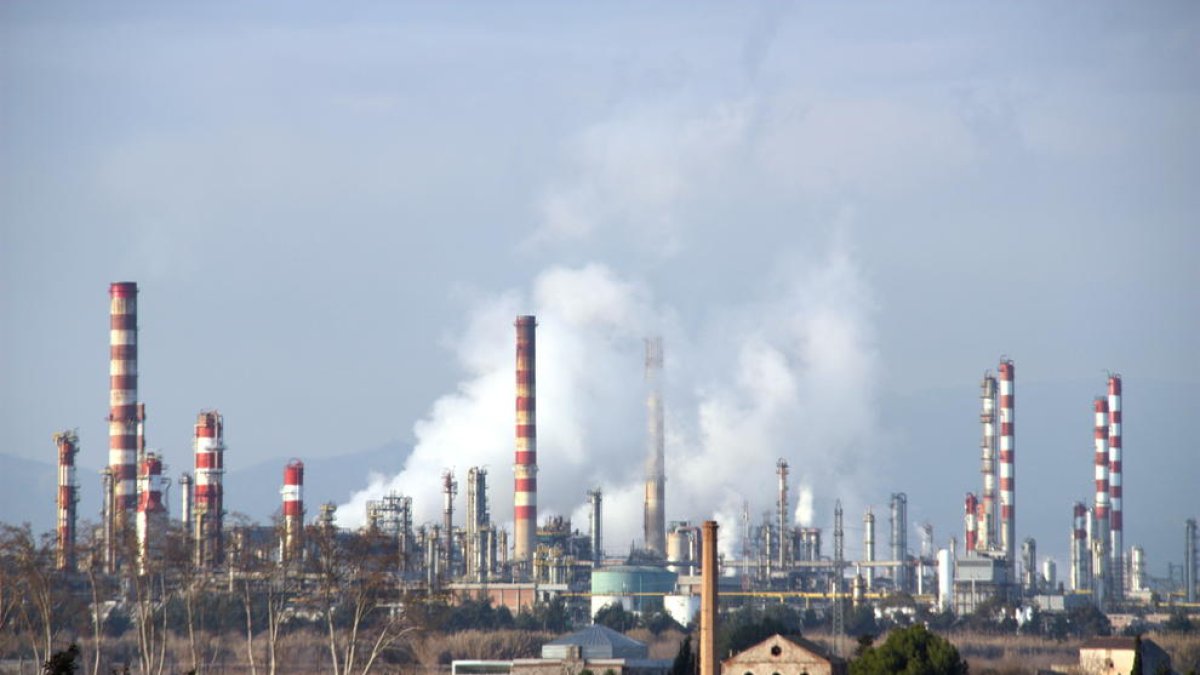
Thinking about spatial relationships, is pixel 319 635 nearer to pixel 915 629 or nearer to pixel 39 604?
pixel 39 604

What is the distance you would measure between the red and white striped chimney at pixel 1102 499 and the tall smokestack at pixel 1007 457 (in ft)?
17.1

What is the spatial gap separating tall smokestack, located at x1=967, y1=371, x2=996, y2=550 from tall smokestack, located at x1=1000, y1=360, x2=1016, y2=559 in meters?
0.71

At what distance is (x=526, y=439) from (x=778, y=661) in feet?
134

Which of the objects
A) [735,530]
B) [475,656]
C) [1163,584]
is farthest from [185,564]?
[1163,584]

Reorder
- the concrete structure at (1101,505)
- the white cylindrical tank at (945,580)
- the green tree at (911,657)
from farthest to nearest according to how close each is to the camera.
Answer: the concrete structure at (1101,505), the white cylindrical tank at (945,580), the green tree at (911,657)

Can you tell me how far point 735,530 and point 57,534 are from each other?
5125 centimetres

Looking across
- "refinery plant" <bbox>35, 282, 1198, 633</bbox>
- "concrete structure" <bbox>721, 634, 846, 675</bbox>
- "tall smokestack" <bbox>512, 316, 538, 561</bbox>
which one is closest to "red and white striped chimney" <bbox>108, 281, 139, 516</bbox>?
"refinery plant" <bbox>35, 282, 1198, 633</bbox>

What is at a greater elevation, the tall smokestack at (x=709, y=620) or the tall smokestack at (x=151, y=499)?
the tall smokestack at (x=151, y=499)

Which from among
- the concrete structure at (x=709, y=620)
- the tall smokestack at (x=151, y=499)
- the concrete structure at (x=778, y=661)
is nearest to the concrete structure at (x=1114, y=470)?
the tall smokestack at (x=151, y=499)

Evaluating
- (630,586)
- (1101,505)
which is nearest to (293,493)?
(630,586)

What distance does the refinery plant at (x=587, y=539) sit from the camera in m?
82.9

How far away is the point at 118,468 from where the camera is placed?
83.2 m

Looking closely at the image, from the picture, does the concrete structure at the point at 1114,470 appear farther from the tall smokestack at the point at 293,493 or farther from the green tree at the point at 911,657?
the green tree at the point at 911,657

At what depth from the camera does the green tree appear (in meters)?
49.9
